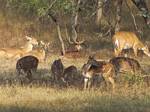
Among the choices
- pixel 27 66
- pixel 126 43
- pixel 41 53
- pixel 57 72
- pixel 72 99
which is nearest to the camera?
pixel 72 99

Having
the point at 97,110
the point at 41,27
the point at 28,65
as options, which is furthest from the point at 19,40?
the point at 97,110

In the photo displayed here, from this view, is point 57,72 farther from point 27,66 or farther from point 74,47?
point 74,47

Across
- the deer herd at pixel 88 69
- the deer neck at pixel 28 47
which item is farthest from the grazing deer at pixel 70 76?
the deer neck at pixel 28 47

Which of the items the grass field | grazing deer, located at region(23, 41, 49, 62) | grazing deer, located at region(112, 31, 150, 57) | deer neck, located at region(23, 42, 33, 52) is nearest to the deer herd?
the grass field

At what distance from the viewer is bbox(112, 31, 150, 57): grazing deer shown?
26156 mm

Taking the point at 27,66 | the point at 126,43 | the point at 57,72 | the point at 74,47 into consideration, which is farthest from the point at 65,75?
the point at 74,47

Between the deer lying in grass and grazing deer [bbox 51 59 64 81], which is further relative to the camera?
grazing deer [bbox 51 59 64 81]

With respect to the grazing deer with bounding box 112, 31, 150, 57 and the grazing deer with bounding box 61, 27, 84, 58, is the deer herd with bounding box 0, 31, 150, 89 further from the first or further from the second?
the grazing deer with bounding box 112, 31, 150, 57

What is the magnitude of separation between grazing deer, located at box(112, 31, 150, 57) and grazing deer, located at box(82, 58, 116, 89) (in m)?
11.2

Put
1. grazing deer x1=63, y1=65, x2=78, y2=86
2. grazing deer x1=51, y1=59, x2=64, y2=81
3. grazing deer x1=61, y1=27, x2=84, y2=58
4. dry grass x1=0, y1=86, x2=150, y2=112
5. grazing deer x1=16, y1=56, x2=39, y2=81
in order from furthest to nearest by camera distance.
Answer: grazing deer x1=61, y1=27, x2=84, y2=58 < grazing deer x1=16, y1=56, x2=39, y2=81 < grazing deer x1=51, y1=59, x2=64, y2=81 < grazing deer x1=63, y1=65, x2=78, y2=86 < dry grass x1=0, y1=86, x2=150, y2=112

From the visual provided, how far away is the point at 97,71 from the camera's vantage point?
14438 millimetres

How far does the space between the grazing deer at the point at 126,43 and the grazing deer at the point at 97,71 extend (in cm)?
1122

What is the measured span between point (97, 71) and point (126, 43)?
12.4 metres

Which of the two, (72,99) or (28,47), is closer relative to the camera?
(72,99)
